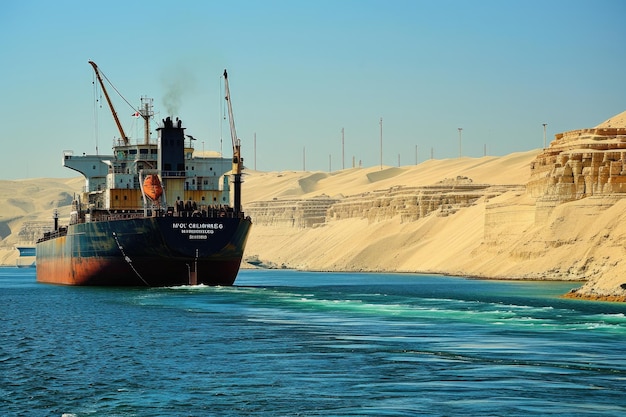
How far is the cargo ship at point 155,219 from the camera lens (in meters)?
76.1

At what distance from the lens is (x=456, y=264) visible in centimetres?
12738

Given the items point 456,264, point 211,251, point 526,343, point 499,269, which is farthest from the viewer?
point 456,264

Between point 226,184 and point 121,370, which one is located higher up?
point 226,184

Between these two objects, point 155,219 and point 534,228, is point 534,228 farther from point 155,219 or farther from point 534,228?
point 155,219

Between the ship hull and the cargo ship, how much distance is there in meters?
0.06

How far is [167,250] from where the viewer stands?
7575 centimetres

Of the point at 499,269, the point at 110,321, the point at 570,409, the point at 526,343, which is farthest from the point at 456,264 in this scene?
the point at 570,409

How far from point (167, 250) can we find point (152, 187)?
6578 mm

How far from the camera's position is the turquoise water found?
2941 centimetres

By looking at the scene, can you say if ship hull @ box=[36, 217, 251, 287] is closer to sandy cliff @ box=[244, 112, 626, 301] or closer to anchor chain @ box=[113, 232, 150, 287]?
anchor chain @ box=[113, 232, 150, 287]

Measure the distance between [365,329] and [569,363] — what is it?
42.3 feet

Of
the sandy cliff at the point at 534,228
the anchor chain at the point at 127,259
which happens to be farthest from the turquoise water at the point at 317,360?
the sandy cliff at the point at 534,228

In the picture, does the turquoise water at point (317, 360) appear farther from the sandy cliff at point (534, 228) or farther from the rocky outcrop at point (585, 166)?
the rocky outcrop at point (585, 166)

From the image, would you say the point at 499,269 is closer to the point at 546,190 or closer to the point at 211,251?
the point at 546,190
